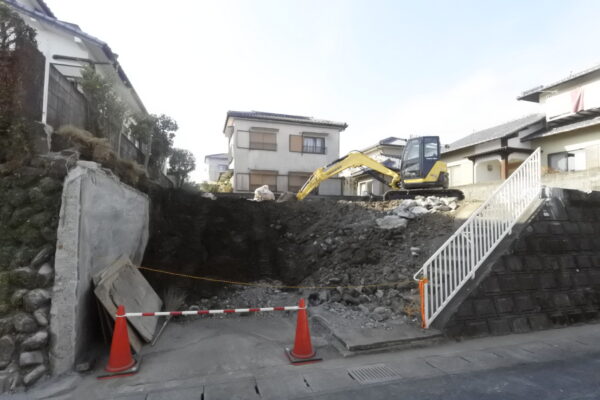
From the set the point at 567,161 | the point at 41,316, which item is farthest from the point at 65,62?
the point at 567,161

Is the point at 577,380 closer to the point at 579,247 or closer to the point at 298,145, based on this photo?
the point at 579,247

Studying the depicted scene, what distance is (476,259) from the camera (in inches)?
191

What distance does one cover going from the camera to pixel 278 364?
12.1 feet

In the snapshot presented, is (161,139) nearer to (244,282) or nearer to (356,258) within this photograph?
(244,282)

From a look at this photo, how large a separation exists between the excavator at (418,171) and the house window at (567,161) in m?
6.15

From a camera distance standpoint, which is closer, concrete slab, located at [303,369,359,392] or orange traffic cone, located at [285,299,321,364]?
concrete slab, located at [303,369,359,392]

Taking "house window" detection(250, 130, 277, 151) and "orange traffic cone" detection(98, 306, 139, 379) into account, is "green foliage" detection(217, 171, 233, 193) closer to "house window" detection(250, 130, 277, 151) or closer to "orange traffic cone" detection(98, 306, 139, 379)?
"house window" detection(250, 130, 277, 151)

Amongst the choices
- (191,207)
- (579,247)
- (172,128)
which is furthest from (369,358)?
(172,128)

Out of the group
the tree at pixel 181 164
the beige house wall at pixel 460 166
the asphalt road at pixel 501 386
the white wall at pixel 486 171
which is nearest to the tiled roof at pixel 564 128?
the white wall at pixel 486 171

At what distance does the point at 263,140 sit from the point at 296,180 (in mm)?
3203

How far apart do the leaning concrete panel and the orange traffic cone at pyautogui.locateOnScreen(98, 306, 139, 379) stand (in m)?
0.38

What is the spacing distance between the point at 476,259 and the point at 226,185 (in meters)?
17.0

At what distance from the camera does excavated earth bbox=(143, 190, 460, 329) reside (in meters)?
A: 5.73

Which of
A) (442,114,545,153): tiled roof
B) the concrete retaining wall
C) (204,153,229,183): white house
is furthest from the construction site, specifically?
(204,153,229,183): white house
